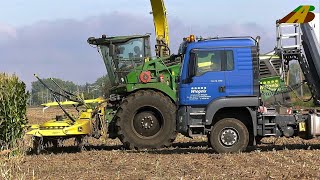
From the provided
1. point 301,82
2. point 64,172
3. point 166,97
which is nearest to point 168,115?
point 166,97

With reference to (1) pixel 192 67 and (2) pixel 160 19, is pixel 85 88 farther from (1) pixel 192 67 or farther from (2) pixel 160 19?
(1) pixel 192 67

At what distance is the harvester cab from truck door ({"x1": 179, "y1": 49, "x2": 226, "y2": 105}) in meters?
3.14

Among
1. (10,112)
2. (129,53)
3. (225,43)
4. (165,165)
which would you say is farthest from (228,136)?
(10,112)

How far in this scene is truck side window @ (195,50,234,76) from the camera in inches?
460

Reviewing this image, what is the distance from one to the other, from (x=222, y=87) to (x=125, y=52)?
4085 mm

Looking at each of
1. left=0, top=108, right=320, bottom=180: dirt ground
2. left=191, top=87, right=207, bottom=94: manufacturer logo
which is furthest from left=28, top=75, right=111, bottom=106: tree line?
left=191, top=87, right=207, bottom=94: manufacturer logo

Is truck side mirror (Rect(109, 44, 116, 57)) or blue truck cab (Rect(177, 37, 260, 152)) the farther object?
truck side mirror (Rect(109, 44, 116, 57))

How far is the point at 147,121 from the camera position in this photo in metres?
13.4

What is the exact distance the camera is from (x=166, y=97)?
531 inches

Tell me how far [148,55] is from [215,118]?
367cm

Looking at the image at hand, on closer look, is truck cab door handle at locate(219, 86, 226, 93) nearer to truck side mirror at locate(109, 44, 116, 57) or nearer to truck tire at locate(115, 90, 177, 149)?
truck tire at locate(115, 90, 177, 149)

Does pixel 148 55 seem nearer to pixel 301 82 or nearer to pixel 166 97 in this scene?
pixel 166 97

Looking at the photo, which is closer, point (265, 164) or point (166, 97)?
point (265, 164)

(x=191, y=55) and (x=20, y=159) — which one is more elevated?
(x=191, y=55)
